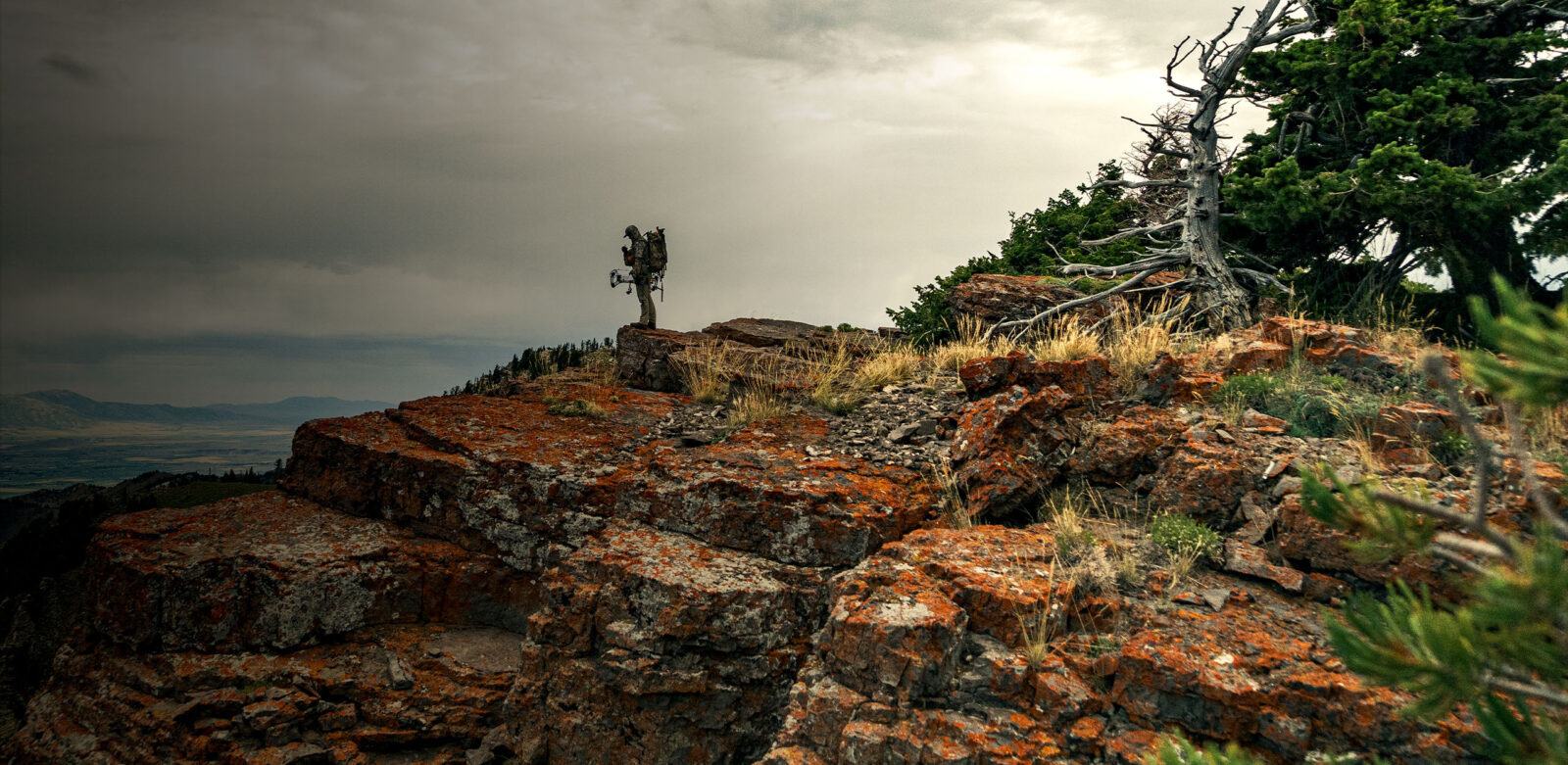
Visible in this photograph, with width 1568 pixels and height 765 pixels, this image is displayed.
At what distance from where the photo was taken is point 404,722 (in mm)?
6797

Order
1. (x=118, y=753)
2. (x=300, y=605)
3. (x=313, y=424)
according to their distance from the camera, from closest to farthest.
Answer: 1. (x=118, y=753)
2. (x=300, y=605)
3. (x=313, y=424)

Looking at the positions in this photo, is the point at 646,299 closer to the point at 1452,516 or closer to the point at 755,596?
the point at 755,596

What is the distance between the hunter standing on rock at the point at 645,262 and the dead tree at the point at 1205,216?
756cm

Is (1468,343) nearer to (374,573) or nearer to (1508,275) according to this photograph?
(1508,275)

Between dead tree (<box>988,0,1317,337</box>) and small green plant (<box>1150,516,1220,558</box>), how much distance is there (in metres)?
6.14

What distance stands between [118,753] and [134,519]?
2831mm

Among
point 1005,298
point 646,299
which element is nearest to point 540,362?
point 646,299

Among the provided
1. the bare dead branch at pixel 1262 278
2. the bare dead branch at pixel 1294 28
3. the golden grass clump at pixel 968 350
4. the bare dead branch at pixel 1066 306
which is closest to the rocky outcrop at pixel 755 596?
the golden grass clump at pixel 968 350

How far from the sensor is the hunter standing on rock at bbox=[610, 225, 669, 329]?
50.5ft

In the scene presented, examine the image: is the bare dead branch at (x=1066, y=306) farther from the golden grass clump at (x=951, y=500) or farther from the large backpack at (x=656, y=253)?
the large backpack at (x=656, y=253)

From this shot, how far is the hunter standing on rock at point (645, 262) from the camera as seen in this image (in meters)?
15.4

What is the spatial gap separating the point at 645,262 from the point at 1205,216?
11107 mm

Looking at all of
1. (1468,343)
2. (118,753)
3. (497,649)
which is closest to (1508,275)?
(1468,343)

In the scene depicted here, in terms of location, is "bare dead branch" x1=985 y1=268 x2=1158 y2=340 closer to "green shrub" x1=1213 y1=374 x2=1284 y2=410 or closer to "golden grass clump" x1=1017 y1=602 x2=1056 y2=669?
"green shrub" x1=1213 y1=374 x2=1284 y2=410
